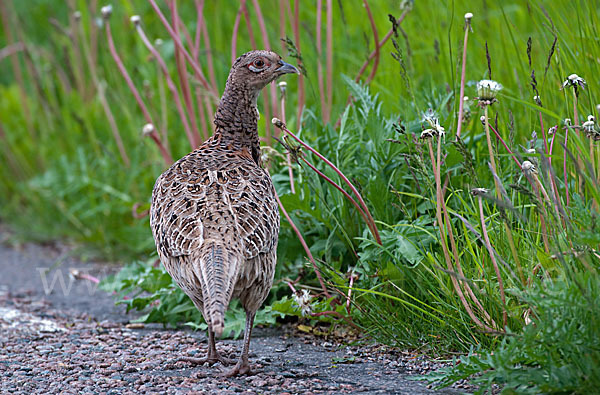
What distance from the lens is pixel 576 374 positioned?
263 centimetres

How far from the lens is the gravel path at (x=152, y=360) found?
3250 mm

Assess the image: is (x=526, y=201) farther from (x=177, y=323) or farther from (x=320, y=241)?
(x=177, y=323)

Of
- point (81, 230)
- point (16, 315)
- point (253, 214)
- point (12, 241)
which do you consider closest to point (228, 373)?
point (253, 214)

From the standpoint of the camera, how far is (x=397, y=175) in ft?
13.8

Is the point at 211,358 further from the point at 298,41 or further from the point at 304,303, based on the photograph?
the point at 298,41

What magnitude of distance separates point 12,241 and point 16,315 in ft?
7.48

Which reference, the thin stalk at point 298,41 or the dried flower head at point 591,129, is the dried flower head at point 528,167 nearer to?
the dried flower head at point 591,129

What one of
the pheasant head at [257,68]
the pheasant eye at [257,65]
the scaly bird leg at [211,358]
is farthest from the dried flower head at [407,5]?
the scaly bird leg at [211,358]

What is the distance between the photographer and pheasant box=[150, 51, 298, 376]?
3.14 meters

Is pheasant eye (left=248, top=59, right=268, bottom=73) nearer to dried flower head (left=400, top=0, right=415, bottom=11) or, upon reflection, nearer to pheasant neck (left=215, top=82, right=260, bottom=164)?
pheasant neck (left=215, top=82, right=260, bottom=164)

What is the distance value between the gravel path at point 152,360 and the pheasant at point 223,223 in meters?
0.21

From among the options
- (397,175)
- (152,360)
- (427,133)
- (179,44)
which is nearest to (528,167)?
(427,133)

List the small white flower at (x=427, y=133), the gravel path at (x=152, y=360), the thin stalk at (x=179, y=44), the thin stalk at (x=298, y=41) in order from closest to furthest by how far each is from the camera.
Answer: the small white flower at (x=427, y=133), the gravel path at (x=152, y=360), the thin stalk at (x=179, y=44), the thin stalk at (x=298, y=41)

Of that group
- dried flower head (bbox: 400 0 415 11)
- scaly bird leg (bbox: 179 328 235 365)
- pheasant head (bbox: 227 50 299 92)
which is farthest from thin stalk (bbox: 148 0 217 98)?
scaly bird leg (bbox: 179 328 235 365)
